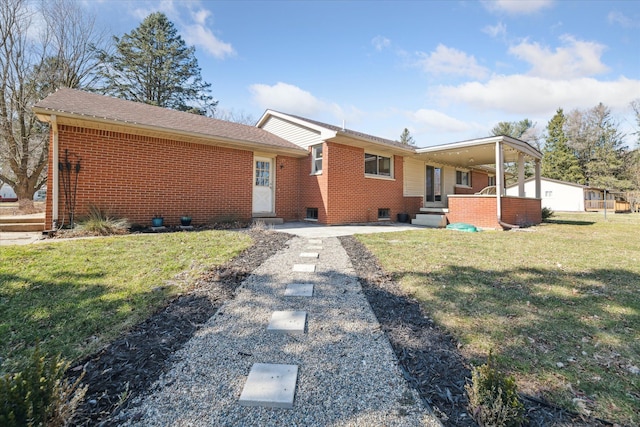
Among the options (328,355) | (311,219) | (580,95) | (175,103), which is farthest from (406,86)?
(580,95)

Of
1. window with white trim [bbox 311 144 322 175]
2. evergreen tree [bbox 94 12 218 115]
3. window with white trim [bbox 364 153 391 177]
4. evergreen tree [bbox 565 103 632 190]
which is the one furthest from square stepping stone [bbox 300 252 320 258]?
evergreen tree [bbox 565 103 632 190]

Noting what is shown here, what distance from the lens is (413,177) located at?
13961mm

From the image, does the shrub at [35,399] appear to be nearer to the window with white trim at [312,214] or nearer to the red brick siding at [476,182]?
the window with white trim at [312,214]

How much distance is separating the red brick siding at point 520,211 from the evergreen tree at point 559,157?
101 ft

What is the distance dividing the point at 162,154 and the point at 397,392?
29.6 ft

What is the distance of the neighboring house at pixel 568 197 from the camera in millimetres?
30438

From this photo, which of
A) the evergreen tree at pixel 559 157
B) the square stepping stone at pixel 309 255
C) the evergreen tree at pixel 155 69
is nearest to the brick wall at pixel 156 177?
the square stepping stone at pixel 309 255

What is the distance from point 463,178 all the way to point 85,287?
61.8 feet

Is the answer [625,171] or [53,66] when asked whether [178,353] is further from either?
[625,171]

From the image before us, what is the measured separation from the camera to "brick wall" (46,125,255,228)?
740 cm

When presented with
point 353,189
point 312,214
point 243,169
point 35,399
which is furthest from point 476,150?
point 35,399

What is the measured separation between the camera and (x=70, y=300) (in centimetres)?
310

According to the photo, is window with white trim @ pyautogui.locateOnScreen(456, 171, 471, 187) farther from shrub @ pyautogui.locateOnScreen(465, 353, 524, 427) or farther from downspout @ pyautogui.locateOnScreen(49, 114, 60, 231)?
downspout @ pyautogui.locateOnScreen(49, 114, 60, 231)

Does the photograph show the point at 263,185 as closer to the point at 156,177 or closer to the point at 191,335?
the point at 156,177
